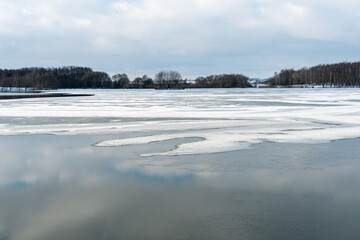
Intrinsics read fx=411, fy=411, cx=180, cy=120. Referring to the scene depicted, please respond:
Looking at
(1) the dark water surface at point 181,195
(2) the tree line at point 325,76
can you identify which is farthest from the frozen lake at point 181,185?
(2) the tree line at point 325,76

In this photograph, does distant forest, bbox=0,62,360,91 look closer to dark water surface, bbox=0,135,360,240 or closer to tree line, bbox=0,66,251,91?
tree line, bbox=0,66,251,91

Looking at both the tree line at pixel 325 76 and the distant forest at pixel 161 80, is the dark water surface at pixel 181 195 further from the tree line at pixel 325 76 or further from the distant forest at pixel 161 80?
the tree line at pixel 325 76

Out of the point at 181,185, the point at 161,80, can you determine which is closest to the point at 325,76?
the point at 161,80

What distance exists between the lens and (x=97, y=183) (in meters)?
4.81

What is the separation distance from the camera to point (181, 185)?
4.67m

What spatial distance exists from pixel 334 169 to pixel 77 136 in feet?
17.3

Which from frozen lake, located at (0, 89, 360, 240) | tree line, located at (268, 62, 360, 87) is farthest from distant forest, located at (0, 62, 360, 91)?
frozen lake, located at (0, 89, 360, 240)

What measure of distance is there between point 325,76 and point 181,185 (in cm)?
9937

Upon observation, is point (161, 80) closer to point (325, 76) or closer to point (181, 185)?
point (325, 76)

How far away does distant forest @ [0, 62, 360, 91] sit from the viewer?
8438 centimetres

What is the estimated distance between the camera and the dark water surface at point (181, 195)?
3375 millimetres

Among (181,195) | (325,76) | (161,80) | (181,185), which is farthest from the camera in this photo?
(325,76)

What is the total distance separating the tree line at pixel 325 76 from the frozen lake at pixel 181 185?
85218 mm

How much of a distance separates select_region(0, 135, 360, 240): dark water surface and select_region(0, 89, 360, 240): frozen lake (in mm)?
10
